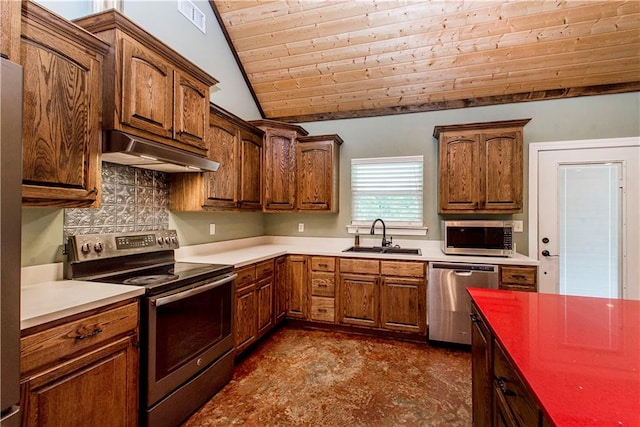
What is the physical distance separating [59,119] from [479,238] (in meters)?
3.39

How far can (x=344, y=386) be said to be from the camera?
2344 millimetres

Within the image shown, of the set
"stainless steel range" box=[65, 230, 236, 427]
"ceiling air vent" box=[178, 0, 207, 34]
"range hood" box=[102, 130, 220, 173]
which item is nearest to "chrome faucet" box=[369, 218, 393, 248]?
"stainless steel range" box=[65, 230, 236, 427]

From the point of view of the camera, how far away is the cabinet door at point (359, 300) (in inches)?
127

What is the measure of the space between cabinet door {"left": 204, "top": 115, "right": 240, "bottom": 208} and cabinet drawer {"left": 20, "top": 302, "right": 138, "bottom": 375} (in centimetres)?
123

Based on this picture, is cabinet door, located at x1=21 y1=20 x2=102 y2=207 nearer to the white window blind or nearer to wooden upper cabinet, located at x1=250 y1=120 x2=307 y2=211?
wooden upper cabinet, located at x1=250 y1=120 x2=307 y2=211

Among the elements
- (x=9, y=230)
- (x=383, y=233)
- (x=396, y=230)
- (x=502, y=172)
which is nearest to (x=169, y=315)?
(x=9, y=230)

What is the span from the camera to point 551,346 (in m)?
0.99

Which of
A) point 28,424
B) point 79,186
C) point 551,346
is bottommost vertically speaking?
point 28,424

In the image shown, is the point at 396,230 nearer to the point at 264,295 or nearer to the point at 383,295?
the point at 383,295

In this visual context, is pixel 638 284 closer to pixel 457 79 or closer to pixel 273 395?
pixel 457 79

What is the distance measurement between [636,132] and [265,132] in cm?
394

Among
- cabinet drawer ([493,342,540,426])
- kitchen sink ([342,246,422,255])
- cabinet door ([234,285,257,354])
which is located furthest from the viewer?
kitchen sink ([342,246,422,255])

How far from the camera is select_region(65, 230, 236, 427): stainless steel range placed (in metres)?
1.71

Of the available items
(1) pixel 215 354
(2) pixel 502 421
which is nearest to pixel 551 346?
(2) pixel 502 421
